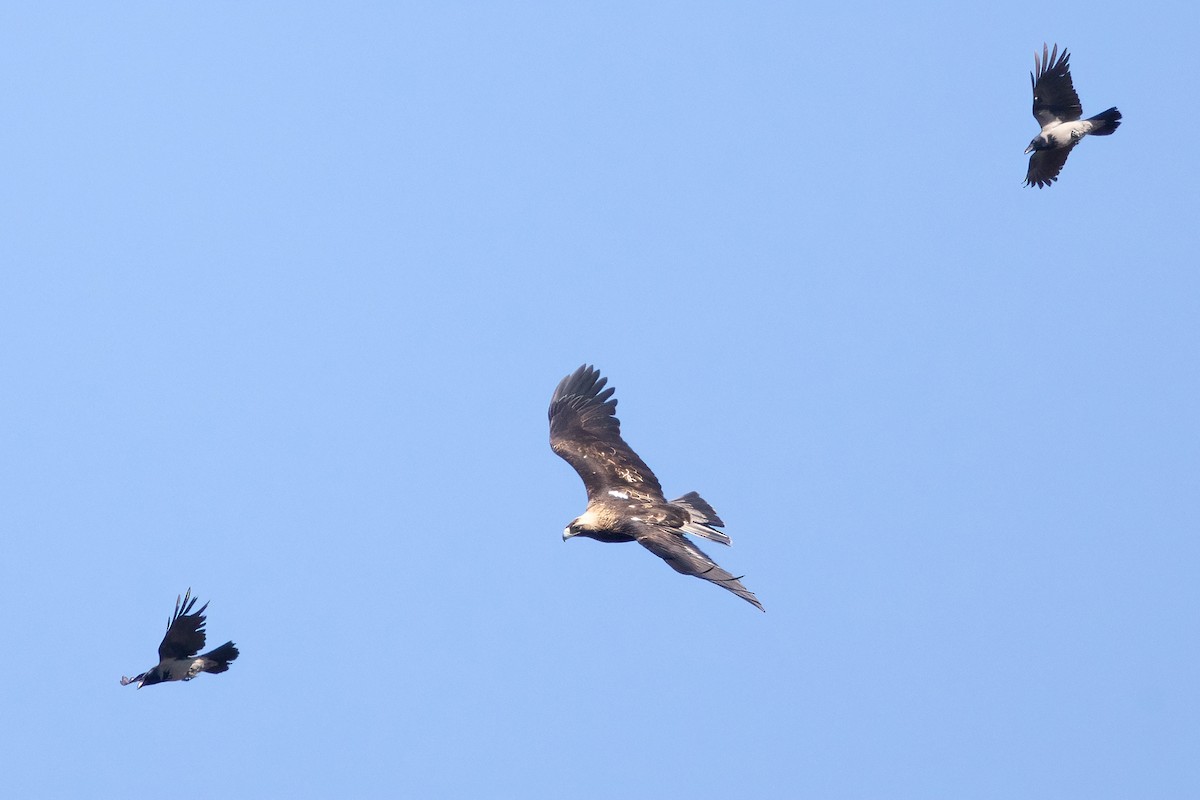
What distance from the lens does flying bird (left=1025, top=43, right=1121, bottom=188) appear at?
88.5 feet

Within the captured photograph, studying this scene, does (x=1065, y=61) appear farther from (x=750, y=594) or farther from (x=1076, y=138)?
(x=750, y=594)

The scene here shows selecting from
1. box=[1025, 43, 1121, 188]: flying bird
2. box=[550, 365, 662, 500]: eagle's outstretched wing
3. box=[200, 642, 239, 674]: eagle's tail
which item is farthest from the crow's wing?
box=[200, 642, 239, 674]: eagle's tail

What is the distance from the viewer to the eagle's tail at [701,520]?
2308cm

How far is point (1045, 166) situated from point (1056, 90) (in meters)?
1.45

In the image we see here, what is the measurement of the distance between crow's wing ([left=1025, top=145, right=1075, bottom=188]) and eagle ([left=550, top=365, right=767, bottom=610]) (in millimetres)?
8354

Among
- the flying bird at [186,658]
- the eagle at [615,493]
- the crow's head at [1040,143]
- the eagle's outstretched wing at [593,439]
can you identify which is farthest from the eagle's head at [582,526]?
the crow's head at [1040,143]

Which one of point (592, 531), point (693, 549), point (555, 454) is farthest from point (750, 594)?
point (555, 454)

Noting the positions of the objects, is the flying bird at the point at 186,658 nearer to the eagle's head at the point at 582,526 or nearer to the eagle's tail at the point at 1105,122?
the eagle's head at the point at 582,526

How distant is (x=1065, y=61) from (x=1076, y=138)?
1264mm

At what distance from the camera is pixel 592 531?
23.9 meters

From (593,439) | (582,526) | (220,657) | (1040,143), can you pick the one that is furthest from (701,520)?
(1040,143)

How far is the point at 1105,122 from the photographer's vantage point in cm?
2684

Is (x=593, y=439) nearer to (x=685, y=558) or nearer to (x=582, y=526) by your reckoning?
(x=582, y=526)

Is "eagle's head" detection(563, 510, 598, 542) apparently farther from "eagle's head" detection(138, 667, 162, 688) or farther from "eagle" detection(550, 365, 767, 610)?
"eagle's head" detection(138, 667, 162, 688)
